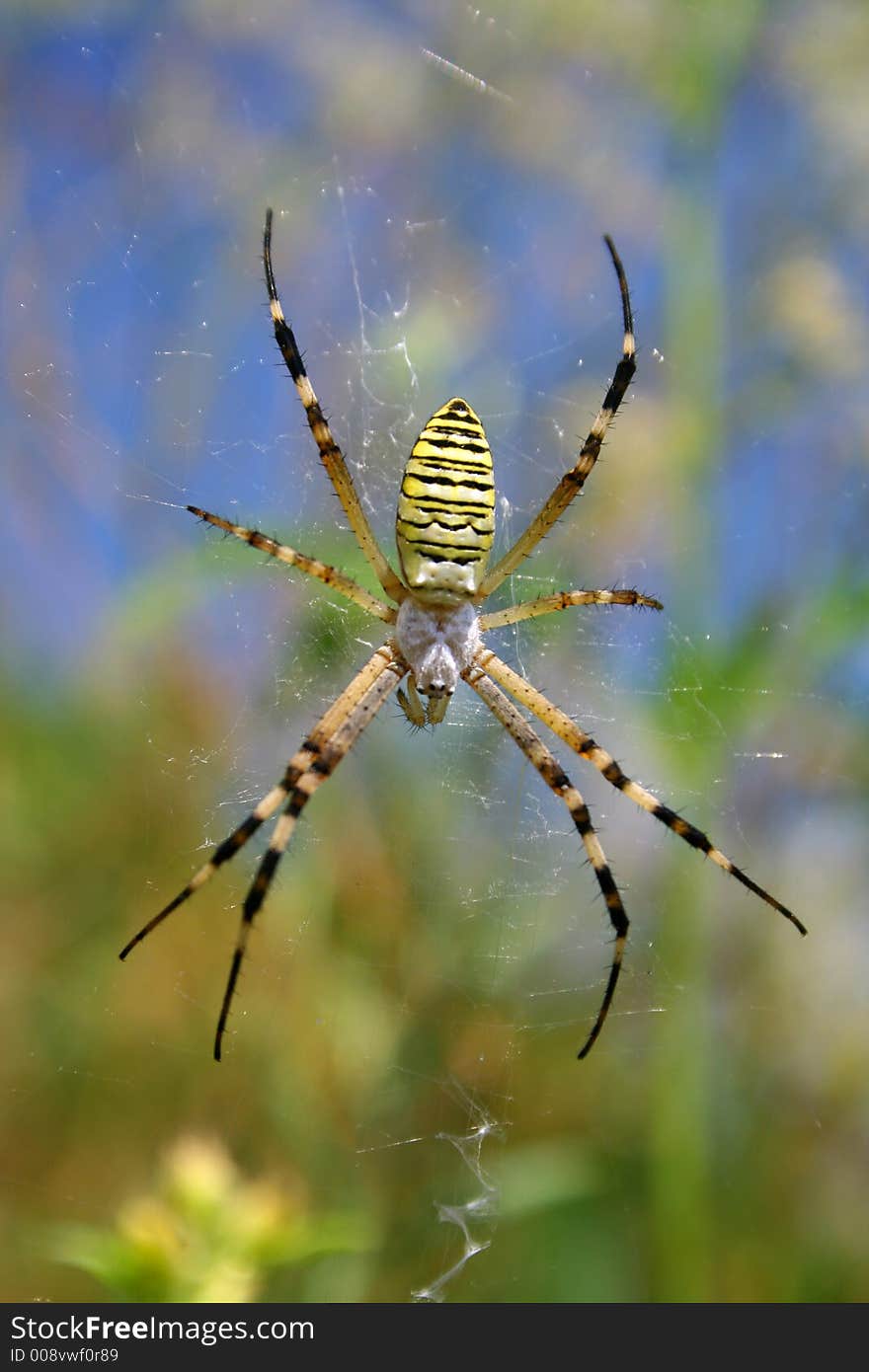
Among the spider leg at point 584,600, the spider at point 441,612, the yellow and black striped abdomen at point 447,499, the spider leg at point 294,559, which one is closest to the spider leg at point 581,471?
the spider at point 441,612

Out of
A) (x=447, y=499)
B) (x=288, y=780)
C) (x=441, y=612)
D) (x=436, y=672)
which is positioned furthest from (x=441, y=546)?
(x=288, y=780)

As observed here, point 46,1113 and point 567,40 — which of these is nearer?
point 46,1113

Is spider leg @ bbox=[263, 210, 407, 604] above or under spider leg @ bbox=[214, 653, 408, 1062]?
above

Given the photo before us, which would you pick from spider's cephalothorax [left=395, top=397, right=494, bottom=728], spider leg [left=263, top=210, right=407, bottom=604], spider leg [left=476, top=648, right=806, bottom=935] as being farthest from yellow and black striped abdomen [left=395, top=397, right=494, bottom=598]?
spider leg [left=476, top=648, right=806, bottom=935]

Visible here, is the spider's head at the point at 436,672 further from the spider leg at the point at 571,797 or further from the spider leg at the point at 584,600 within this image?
the spider leg at the point at 584,600

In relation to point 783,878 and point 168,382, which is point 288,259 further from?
point 783,878

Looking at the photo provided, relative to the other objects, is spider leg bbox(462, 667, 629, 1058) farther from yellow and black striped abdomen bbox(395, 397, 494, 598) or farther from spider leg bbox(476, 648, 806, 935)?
yellow and black striped abdomen bbox(395, 397, 494, 598)
